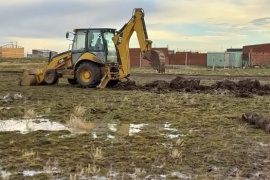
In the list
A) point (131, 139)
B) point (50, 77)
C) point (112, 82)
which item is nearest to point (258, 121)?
point (131, 139)

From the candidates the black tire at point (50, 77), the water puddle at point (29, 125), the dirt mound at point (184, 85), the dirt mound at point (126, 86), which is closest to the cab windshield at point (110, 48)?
the dirt mound at point (126, 86)

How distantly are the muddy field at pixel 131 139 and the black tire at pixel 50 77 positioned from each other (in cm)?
571

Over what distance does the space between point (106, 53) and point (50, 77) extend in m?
3.37

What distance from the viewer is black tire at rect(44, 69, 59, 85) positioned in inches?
843

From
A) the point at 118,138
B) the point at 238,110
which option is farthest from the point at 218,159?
the point at 238,110

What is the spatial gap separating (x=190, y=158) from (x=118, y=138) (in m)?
2.06

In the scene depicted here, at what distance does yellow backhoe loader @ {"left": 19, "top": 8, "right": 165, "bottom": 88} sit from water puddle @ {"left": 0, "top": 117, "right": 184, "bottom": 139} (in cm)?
911

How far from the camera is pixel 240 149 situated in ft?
25.4

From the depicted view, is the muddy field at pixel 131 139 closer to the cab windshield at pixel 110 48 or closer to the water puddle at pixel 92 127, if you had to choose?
the water puddle at pixel 92 127

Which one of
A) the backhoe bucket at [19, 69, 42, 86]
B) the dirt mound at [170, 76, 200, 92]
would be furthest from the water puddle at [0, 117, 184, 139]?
the backhoe bucket at [19, 69, 42, 86]

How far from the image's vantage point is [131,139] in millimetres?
8609

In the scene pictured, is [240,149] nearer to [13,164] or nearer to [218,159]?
[218,159]

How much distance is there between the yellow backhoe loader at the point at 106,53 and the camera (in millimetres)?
19656

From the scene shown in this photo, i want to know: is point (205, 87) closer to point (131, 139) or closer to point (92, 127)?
point (92, 127)
